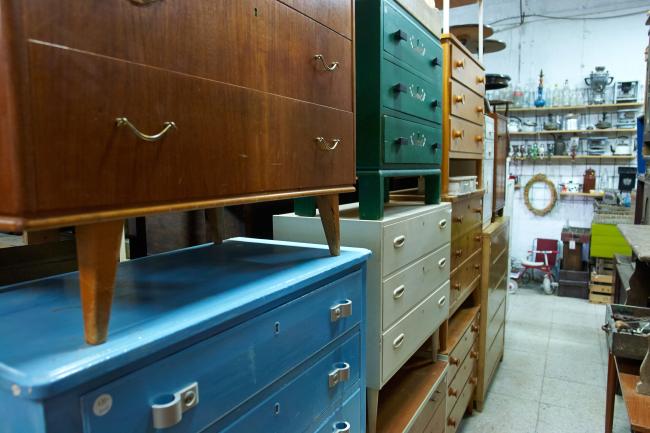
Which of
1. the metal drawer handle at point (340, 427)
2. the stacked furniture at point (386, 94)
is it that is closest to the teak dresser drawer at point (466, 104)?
the stacked furniture at point (386, 94)

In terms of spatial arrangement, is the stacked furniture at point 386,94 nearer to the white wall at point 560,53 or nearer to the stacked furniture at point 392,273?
the stacked furniture at point 392,273

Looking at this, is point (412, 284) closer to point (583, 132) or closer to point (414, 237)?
point (414, 237)

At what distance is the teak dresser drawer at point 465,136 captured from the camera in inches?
82.5

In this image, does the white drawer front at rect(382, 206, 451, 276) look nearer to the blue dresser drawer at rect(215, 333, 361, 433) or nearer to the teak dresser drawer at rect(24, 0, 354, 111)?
the blue dresser drawer at rect(215, 333, 361, 433)

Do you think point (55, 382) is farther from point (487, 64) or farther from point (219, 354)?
point (487, 64)

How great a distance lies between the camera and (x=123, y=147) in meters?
0.61

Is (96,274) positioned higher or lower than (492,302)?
higher

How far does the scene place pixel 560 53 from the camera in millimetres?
5660

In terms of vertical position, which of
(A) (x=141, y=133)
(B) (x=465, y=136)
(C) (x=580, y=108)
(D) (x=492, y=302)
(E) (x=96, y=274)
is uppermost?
(C) (x=580, y=108)

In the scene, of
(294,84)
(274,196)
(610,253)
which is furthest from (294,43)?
(610,253)

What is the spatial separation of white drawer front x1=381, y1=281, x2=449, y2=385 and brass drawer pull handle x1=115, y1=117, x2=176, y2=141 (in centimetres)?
98

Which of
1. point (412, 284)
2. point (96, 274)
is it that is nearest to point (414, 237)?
point (412, 284)

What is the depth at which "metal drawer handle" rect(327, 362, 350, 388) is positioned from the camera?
3.46ft

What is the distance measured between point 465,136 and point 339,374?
1.61 m
